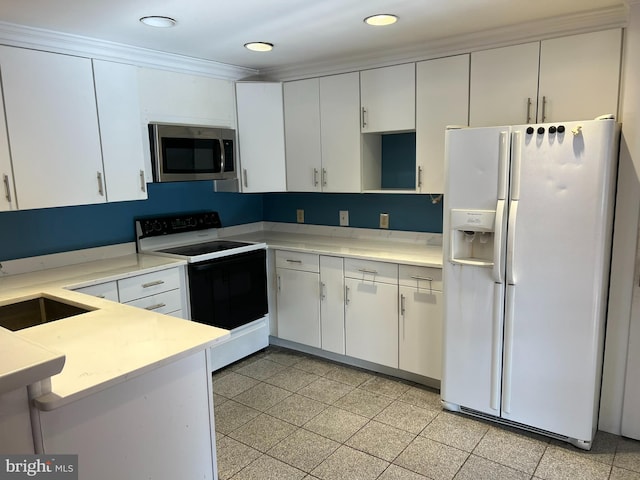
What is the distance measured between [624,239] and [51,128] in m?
3.12

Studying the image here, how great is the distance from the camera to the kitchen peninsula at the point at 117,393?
123cm

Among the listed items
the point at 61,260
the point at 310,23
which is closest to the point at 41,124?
the point at 61,260

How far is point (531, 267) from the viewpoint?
2.40 metres

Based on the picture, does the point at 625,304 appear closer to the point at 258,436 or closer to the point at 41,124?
the point at 258,436

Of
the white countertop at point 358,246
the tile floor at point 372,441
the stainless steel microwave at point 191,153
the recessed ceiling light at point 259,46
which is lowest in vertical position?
the tile floor at point 372,441

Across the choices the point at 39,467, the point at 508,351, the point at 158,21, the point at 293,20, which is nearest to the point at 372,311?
the point at 508,351

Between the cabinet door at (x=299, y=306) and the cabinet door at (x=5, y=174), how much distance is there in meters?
1.82

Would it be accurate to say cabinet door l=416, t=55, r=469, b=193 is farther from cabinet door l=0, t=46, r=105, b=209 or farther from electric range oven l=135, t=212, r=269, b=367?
cabinet door l=0, t=46, r=105, b=209

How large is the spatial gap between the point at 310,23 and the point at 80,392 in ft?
6.81

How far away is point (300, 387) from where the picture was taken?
3.18m

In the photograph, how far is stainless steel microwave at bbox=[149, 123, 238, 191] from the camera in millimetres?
3160

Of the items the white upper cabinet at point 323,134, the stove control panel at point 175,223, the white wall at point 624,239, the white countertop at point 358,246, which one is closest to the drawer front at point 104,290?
the stove control panel at point 175,223

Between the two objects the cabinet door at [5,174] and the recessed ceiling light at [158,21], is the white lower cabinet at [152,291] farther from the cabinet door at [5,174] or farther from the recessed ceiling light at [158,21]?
the recessed ceiling light at [158,21]

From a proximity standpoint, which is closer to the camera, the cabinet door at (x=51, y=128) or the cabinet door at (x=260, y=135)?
the cabinet door at (x=51, y=128)
